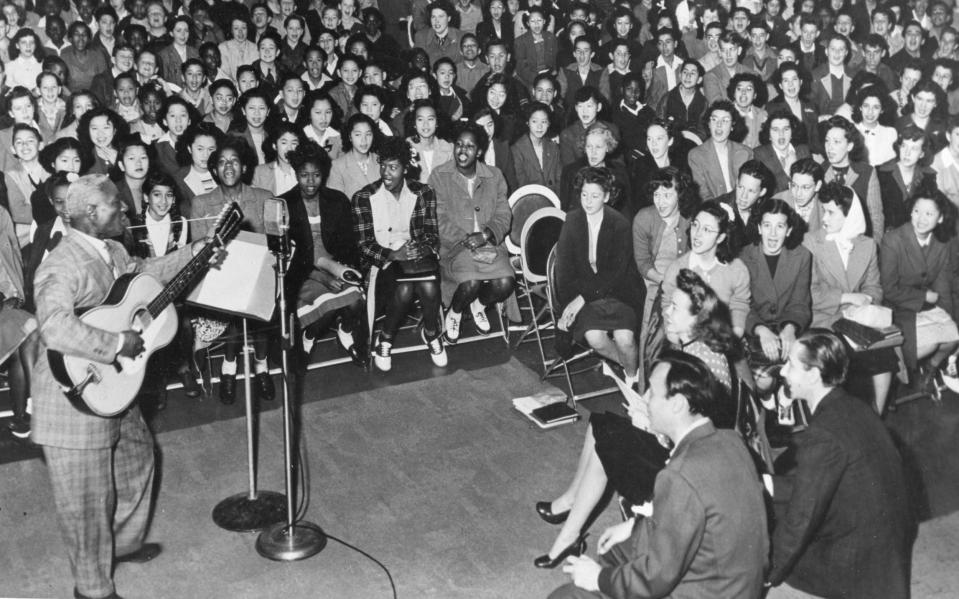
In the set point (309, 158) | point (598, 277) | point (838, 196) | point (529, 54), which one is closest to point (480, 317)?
point (598, 277)

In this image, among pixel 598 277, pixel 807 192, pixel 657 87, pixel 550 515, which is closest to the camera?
pixel 550 515

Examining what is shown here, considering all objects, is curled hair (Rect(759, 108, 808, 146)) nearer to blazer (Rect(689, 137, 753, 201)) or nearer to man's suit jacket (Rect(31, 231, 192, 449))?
blazer (Rect(689, 137, 753, 201))

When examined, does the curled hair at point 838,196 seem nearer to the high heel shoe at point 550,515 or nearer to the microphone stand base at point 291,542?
the high heel shoe at point 550,515

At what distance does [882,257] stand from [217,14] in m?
5.56

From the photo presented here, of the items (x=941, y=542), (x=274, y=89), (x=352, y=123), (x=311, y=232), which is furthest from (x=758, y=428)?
(x=274, y=89)

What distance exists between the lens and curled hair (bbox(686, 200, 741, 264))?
14.0 ft

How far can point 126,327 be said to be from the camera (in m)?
3.05

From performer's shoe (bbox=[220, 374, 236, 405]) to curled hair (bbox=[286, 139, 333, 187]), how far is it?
1286 millimetres

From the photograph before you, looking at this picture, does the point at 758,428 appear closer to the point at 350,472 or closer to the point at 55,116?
the point at 350,472

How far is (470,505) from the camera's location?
368cm

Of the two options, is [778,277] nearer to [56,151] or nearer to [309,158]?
[309,158]

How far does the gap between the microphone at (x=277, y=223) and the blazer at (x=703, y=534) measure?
1.57 m

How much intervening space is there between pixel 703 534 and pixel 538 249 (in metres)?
2.96

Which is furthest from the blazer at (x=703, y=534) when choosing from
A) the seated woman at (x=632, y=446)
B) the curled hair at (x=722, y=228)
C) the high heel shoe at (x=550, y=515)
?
the curled hair at (x=722, y=228)
